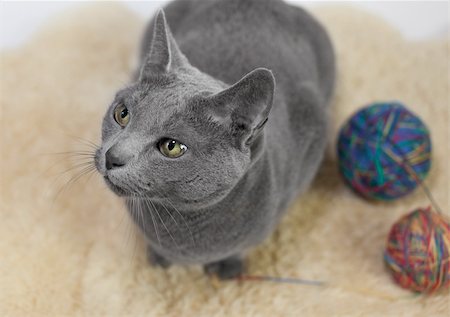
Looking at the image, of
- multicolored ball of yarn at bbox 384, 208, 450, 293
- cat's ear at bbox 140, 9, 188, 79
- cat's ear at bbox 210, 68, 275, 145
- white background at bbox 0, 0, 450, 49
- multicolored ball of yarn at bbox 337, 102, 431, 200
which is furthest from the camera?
white background at bbox 0, 0, 450, 49

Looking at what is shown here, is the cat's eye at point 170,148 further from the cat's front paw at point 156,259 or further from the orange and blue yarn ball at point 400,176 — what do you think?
the orange and blue yarn ball at point 400,176

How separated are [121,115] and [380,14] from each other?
1.19m

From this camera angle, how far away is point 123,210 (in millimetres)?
1324

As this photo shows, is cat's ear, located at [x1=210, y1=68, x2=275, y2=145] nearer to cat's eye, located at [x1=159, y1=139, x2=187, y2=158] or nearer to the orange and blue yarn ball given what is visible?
cat's eye, located at [x1=159, y1=139, x2=187, y2=158]

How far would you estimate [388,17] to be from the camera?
1740 mm

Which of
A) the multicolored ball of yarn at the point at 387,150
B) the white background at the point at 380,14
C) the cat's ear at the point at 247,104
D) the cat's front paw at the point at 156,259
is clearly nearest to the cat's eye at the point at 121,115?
the cat's ear at the point at 247,104

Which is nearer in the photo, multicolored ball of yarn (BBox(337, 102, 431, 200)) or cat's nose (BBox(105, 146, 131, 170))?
cat's nose (BBox(105, 146, 131, 170))

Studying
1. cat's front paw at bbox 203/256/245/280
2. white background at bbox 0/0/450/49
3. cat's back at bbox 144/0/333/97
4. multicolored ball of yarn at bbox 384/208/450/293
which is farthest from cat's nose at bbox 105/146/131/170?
white background at bbox 0/0/450/49

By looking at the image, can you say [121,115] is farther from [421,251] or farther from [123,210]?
[421,251]

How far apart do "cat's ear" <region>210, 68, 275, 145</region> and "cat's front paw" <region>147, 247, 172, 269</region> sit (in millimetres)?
492

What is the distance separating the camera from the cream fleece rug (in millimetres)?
1168

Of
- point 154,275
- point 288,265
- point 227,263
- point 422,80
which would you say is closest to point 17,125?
point 154,275

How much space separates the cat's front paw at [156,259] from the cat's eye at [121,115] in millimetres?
444

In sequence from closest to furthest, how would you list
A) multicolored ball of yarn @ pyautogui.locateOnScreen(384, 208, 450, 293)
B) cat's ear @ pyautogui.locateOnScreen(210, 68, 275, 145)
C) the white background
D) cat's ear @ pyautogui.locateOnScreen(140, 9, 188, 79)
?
cat's ear @ pyautogui.locateOnScreen(210, 68, 275, 145)
cat's ear @ pyautogui.locateOnScreen(140, 9, 188, 79)
multicolored ball of yarn @ pyautogui.locateOnScreen(384, 208, 450, 293)
the white background
